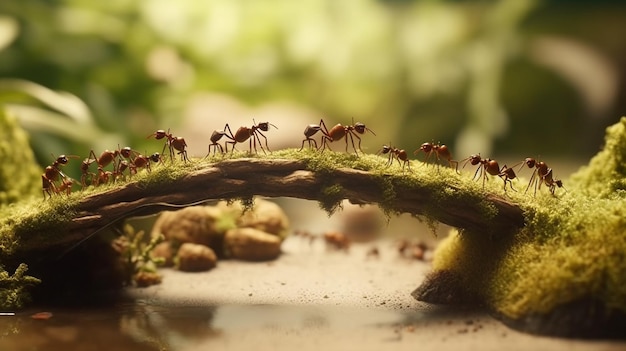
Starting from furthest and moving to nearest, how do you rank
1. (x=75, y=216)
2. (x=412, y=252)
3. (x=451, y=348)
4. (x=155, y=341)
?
1. (x=412, y=252)
2. (x=75, y=216)
3. (x=155, y=341)
4. (x=451, y=348)

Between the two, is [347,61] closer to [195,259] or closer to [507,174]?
[195,259]

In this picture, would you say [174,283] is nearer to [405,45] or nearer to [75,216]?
[75,216]

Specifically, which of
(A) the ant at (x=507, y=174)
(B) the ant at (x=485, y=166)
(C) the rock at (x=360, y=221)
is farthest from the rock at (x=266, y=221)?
(A) the ant at (x=507, y=174)

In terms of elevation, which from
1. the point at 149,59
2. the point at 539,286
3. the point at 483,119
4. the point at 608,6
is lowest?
the point at 539,286

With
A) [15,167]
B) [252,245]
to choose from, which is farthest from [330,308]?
[15,167]

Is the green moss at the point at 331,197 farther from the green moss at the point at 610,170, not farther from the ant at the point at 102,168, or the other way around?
the green moss at the point at 610,170

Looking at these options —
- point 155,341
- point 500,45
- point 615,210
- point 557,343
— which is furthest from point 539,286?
point 500,45

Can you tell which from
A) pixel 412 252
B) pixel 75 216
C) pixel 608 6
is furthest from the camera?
pixel 608 6
